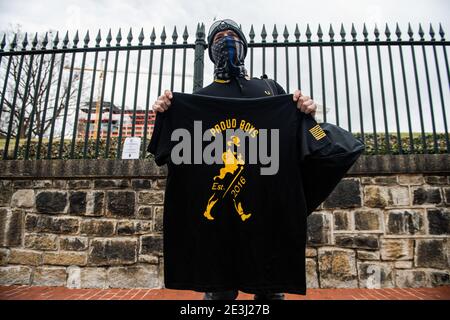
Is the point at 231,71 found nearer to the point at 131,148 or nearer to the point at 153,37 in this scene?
the point at 131,148

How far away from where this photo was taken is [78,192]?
12.4 feet

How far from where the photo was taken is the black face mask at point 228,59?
214 centimetres

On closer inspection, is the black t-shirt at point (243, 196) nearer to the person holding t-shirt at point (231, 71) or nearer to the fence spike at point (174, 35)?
the person holding t-shirt at point (231, 71)

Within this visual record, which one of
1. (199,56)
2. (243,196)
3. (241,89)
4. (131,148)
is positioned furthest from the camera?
(199,56)

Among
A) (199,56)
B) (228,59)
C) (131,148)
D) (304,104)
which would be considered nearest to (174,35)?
(199,56)

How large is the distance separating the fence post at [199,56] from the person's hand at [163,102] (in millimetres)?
2049

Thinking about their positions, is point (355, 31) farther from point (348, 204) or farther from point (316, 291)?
point (316, 291)

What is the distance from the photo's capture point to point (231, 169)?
5.88 feet

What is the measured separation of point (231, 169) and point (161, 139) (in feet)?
1.79

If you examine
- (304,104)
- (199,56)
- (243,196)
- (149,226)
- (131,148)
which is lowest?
(149,226)

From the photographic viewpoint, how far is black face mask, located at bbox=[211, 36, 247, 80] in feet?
7.04
